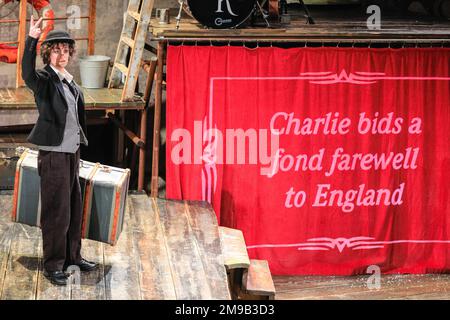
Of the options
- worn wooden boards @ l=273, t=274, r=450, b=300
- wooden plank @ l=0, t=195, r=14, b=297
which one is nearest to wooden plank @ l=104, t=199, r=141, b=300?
wooden plank @ l=0, t=195, r=14, b=297

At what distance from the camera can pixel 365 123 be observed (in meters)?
11.0

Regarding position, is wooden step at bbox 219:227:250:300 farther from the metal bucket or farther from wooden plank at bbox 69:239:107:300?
the metal bucket

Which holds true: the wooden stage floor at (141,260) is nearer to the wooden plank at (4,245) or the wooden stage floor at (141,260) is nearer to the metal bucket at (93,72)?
the wooden plank at (4,245)

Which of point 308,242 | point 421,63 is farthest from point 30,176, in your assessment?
point 421,63

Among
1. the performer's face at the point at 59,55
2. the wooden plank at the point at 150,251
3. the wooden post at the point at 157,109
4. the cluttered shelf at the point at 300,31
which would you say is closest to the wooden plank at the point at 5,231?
the wooden plank at the point at 150,251

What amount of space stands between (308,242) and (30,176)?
372 cm

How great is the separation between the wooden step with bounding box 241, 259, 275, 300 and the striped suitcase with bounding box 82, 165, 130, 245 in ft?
4.90

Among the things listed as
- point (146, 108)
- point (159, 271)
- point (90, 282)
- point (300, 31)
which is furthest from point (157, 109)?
point (90, 282)

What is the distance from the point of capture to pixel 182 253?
30.6 ft

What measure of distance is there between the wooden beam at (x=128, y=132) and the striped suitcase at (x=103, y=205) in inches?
89.3

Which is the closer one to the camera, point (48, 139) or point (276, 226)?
point (48, 139)

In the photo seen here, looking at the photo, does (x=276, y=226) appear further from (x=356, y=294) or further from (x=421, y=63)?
(x=421, y=63)

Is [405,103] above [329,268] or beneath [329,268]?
above

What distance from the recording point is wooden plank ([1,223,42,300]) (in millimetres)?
8182
